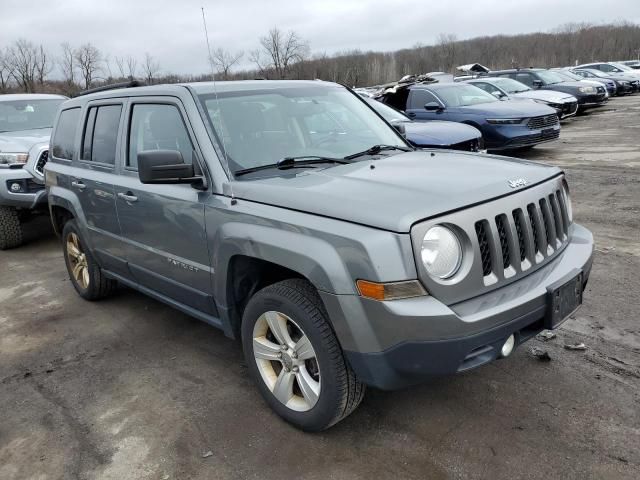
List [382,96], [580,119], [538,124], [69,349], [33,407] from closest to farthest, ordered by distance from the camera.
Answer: [33,407] → [69,349] → [538,124] → [382,96] → [580,119]

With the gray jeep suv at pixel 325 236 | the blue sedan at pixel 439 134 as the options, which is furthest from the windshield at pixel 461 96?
the gray jeep suv at pixel 325 236

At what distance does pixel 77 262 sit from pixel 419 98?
824cm

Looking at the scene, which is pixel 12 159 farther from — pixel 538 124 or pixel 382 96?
pixel 538 124

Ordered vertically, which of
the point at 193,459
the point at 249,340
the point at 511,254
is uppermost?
the point at 511,254

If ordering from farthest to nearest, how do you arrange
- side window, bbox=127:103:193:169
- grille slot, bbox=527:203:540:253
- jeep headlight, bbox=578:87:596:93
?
1. jeep headlight, bbox=578:87:596:93
2. side window, bbox=127:103:193:169
3. grille slot, bbox=527:203:540:253

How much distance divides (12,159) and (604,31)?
285 ft

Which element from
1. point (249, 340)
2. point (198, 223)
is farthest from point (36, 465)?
point (198, 223)

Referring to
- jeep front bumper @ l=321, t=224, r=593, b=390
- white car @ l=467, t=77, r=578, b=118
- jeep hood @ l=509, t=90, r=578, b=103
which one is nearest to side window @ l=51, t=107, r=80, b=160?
jeep front bumper @ l=321, t=224, r=593, b=390

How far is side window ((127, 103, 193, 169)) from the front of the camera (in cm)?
337

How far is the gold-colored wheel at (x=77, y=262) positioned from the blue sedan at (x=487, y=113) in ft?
25.1

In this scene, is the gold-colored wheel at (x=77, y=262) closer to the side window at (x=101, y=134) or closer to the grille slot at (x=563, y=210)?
the side window at (x=101, y=134)

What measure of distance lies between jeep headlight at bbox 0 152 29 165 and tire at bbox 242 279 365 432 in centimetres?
554

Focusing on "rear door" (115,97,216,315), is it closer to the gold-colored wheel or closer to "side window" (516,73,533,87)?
the gold-colored wheel

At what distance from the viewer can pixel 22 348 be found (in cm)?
419
